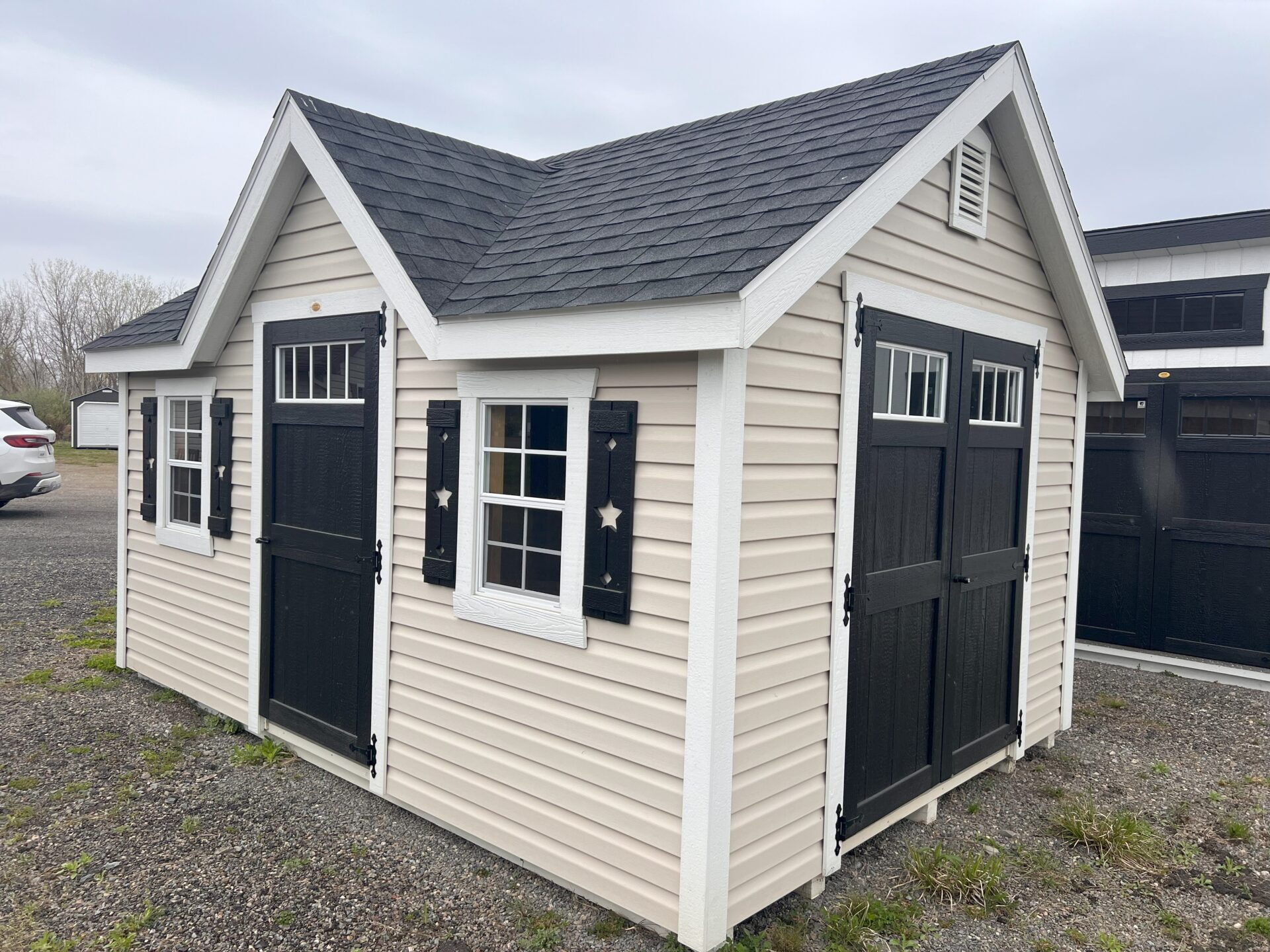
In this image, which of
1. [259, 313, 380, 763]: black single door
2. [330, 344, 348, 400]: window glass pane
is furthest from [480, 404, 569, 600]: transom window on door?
[330, 344, 348, 400]: window glass pane

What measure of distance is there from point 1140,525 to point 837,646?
5348 mm

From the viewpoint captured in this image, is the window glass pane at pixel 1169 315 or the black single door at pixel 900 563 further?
the window glass pane at pixel 1169 315

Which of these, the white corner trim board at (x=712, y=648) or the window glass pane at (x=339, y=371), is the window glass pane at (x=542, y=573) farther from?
the window glass pane at (x=339, y=371)

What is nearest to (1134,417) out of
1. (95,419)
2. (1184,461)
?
(1184,461)

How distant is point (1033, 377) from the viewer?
5750 millimetres

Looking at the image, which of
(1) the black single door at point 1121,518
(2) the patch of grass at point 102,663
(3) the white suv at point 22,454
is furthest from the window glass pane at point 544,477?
(3) the white suv at point 22,454

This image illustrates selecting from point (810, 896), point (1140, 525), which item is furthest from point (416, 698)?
point (1140, 525)

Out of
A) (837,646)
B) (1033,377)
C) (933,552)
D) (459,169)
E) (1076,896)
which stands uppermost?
(459,169)

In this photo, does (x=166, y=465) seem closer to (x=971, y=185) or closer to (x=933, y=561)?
(x=933, y=561)

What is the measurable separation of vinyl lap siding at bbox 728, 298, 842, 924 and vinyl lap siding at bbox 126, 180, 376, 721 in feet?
8.40

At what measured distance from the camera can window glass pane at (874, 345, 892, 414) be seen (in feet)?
14.7

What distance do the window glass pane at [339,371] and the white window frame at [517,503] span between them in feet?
3.66

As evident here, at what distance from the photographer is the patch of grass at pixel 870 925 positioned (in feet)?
12.5

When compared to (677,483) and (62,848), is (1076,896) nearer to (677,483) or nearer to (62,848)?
(677,483)
